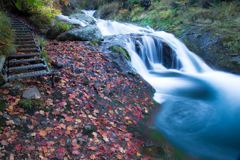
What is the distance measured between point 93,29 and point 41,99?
6755 millimetres

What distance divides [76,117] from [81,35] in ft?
20.4

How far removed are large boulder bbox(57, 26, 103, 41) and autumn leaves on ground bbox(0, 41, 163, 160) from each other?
8.42 feet

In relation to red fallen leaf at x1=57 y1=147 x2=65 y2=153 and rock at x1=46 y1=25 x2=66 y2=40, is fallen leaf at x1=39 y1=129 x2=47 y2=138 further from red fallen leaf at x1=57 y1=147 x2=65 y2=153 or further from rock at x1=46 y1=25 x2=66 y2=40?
rock at x1=46 y1=25 x2=66 y2=40

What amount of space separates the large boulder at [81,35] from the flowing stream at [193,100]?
7.71ft

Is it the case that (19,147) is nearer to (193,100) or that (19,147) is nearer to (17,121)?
(17,121)

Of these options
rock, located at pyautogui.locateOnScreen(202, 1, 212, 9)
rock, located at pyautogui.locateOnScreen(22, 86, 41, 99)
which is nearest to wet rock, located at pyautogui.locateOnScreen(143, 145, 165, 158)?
rock, located at pyautogui.locateOnScreen(22, 86, 41, 99)

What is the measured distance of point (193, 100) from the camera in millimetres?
6621

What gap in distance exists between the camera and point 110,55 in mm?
7227

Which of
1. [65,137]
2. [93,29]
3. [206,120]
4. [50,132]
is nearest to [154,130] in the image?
[206,120]

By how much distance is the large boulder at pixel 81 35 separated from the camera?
8.08 m

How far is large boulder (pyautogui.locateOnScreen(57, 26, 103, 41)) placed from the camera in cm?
808

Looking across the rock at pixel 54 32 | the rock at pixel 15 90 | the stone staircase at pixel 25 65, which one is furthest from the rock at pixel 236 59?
the rock at pixel 15 90

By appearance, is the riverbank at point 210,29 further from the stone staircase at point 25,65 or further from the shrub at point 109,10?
the shrub at point 109,10

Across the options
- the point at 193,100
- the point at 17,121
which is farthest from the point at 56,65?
the point at 193,100
